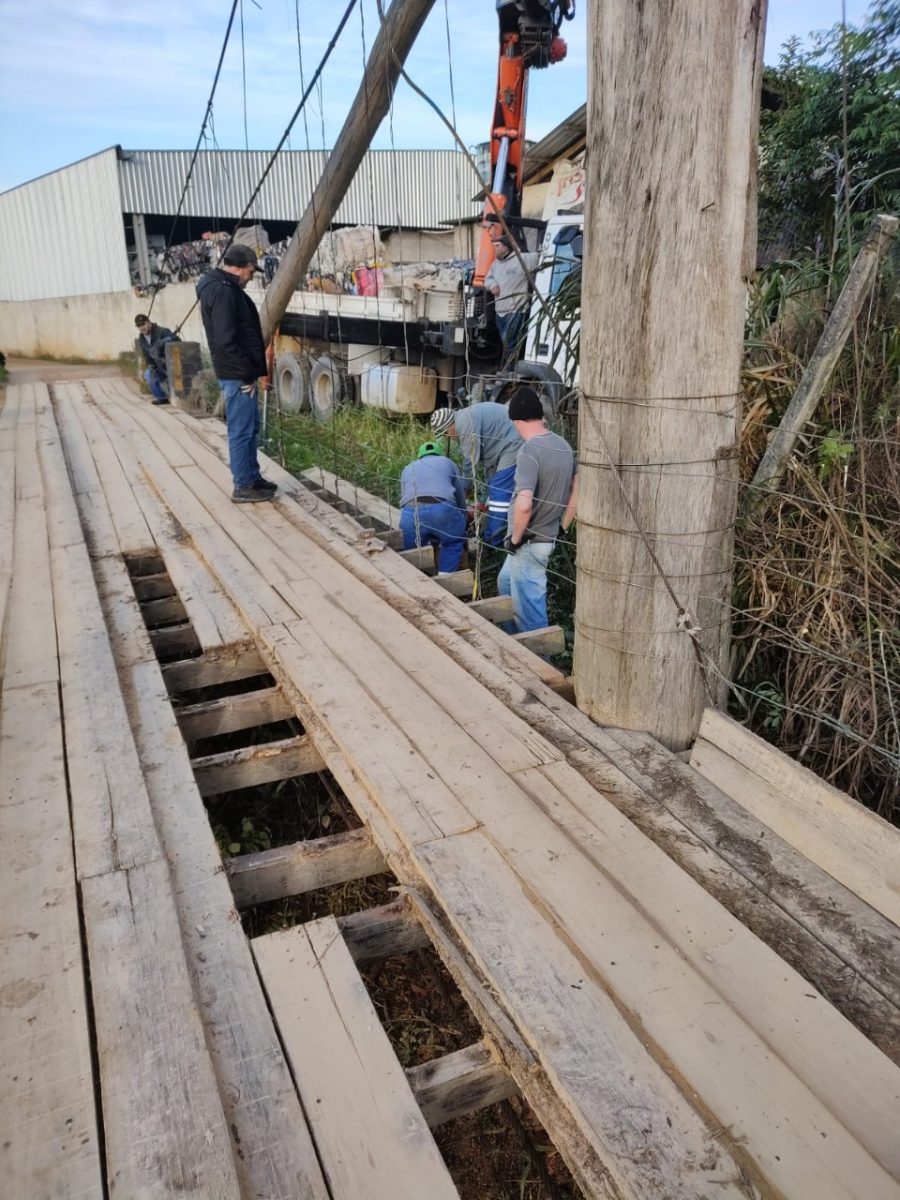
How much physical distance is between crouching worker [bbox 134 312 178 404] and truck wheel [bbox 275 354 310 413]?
1583mm

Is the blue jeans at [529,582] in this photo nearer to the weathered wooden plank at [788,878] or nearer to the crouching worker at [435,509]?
the crouching worker at [435,509]

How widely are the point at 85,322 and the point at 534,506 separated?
22.2 m

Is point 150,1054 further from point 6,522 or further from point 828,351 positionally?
point 6,522

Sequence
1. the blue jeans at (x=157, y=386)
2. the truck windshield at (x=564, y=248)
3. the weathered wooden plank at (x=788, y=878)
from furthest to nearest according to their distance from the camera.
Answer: the blue jeans at (x=157, y=386)
the truck windshield at (x=564, y=248)
the weathered wooden plank at (x=788, y=878)

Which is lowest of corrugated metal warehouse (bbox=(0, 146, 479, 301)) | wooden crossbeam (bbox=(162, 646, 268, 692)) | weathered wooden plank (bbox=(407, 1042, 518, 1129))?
weathered wooden plank (bbox=(407, 1042, 518, 1129))

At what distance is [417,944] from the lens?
187 cm

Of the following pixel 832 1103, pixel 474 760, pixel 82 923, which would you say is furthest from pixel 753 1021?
pixel 82 923

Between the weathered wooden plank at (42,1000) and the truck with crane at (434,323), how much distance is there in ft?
16.1

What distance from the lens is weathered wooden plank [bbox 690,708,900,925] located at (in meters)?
1.85

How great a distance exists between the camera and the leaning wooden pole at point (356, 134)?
150 inches

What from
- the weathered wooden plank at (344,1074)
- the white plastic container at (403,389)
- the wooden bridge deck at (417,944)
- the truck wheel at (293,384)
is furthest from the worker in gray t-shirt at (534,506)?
the truck wheel at (293,384)

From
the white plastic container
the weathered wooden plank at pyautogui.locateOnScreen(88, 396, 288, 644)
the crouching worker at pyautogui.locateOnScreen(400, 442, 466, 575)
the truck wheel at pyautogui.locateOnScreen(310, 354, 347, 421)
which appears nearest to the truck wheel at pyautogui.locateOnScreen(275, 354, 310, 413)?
the truck wheel at pyautogui.locateOnScreen(310, 354, 347, 421)

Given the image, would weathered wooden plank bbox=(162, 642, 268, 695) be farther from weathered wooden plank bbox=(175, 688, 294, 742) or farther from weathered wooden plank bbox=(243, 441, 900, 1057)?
weathered wooden plank bbox=(243, 441, 900, 1057)

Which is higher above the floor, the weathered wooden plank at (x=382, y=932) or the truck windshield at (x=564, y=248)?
the truck windshield at (x=564, y=248)
